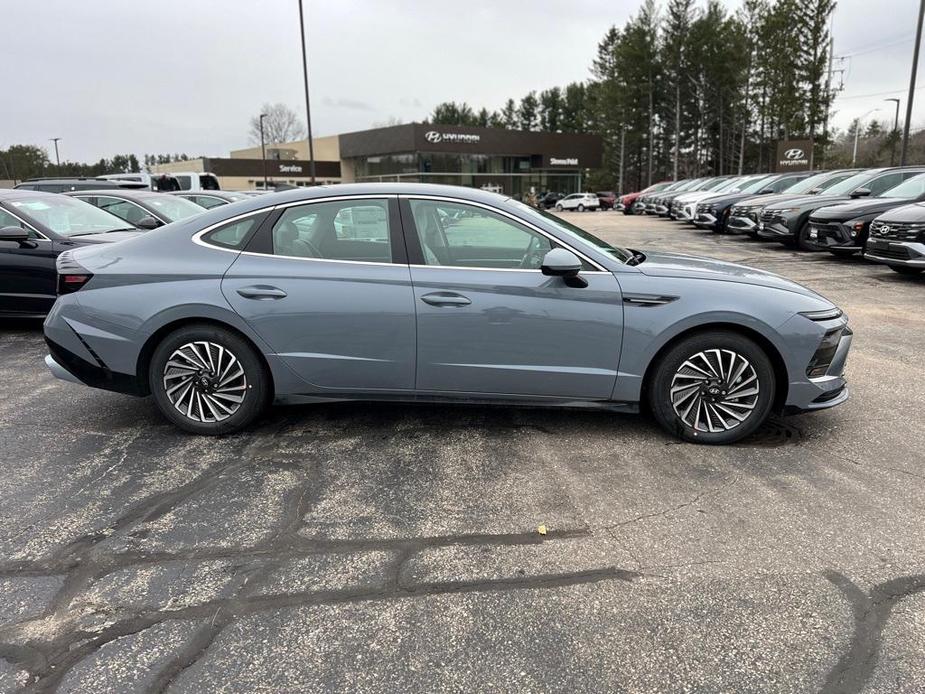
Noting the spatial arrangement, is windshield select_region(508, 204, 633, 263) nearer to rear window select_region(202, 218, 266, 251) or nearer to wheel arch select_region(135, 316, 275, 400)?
rear window select_region(202, 218, 266, 251)

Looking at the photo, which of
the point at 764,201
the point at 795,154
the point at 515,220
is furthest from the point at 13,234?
the point at 795,154

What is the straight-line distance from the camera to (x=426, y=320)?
12.5ft

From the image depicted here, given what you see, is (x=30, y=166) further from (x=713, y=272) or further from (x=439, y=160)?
(x=713, y=272)

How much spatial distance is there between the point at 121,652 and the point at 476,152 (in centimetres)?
6228

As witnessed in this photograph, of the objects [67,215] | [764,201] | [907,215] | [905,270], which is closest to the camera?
[67,215]

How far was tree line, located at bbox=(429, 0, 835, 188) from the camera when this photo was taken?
4906 cm

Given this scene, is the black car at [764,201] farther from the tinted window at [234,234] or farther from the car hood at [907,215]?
the tinted window at [234,234]

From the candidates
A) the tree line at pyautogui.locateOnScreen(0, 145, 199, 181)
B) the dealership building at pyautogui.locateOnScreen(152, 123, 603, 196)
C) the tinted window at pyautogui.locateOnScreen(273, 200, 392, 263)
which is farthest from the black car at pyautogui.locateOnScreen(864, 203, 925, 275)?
the tree line at pyautogui.locateOnScreen(0, 145, 199, 181)

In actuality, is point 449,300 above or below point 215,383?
above

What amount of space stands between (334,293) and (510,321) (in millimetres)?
1069

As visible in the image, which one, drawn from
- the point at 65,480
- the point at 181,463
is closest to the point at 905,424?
the point at 181,463

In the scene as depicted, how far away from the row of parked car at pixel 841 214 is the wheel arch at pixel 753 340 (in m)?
7.11

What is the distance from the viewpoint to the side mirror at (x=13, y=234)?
6.51 meters

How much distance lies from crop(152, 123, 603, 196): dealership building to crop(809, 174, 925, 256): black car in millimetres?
45654
